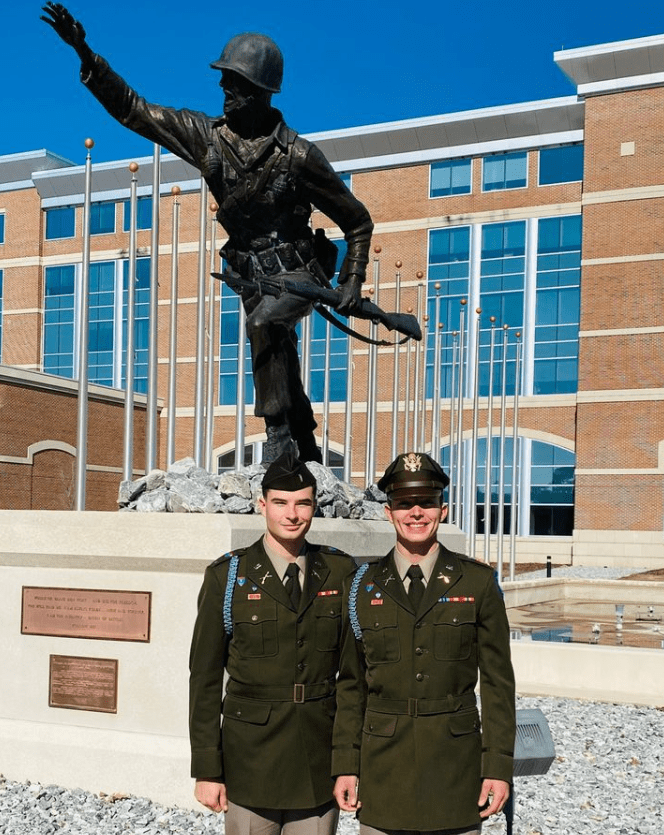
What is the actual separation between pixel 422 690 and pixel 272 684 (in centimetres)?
57

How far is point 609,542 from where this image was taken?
3822cm

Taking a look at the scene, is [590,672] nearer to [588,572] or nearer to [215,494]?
[215,494]

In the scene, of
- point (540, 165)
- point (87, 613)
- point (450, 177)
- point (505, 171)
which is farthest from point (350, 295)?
point (450, 177)

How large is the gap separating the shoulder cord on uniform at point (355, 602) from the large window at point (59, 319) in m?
46.7

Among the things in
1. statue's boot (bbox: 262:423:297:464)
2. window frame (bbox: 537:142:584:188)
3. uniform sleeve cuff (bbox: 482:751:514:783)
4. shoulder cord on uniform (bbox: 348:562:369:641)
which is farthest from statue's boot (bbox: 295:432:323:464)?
window frame (bbox: 537:142:584:188)

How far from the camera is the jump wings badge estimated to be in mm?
3701

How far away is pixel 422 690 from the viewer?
3604mm

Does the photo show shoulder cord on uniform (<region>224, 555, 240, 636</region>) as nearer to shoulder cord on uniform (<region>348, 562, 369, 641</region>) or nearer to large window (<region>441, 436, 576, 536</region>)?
shoulder cord on uniform (<region>348, 562, 369, 641</region>)

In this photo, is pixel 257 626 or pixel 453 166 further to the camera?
pixel 453 166

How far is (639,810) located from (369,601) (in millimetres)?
4019

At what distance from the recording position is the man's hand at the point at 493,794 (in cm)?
357

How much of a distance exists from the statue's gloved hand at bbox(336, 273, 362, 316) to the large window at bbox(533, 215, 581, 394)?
3488cm

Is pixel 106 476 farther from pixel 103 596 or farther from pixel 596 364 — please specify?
pixel 103 596

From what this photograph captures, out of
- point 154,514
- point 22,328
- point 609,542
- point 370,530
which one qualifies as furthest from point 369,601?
point 22,328
